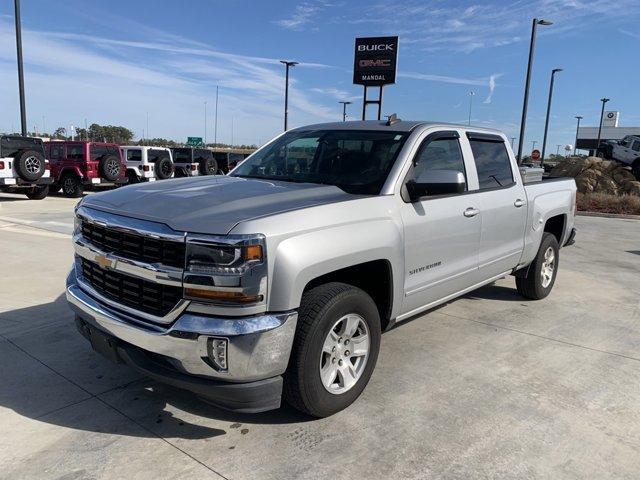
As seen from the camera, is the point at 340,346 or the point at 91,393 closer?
the point at 340,346

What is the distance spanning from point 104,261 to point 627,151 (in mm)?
27550

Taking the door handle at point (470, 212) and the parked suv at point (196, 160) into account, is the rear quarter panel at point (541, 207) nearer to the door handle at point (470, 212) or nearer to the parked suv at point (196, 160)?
the door handle at point (470, 212)

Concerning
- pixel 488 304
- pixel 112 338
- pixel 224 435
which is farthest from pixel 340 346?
pixel 488 304

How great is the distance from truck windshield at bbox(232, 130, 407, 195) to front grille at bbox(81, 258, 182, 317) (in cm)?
145

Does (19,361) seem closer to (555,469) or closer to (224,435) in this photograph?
(224,435)

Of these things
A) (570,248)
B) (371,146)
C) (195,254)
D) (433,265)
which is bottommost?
(570,248)

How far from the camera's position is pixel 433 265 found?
3.99 metres

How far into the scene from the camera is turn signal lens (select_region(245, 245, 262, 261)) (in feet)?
8.79

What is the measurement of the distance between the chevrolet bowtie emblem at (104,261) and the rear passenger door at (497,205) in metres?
3.02

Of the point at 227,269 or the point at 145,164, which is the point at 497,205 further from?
the point at 145,164

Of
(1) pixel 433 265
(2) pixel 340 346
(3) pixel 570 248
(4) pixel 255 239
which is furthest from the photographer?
(3) pixel 570 248

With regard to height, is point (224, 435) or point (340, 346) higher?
point (340, 346)

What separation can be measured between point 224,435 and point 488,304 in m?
3.82

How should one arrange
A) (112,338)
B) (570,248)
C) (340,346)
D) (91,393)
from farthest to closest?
(570,248)
(91,393)
(340,346)
(112,338)
